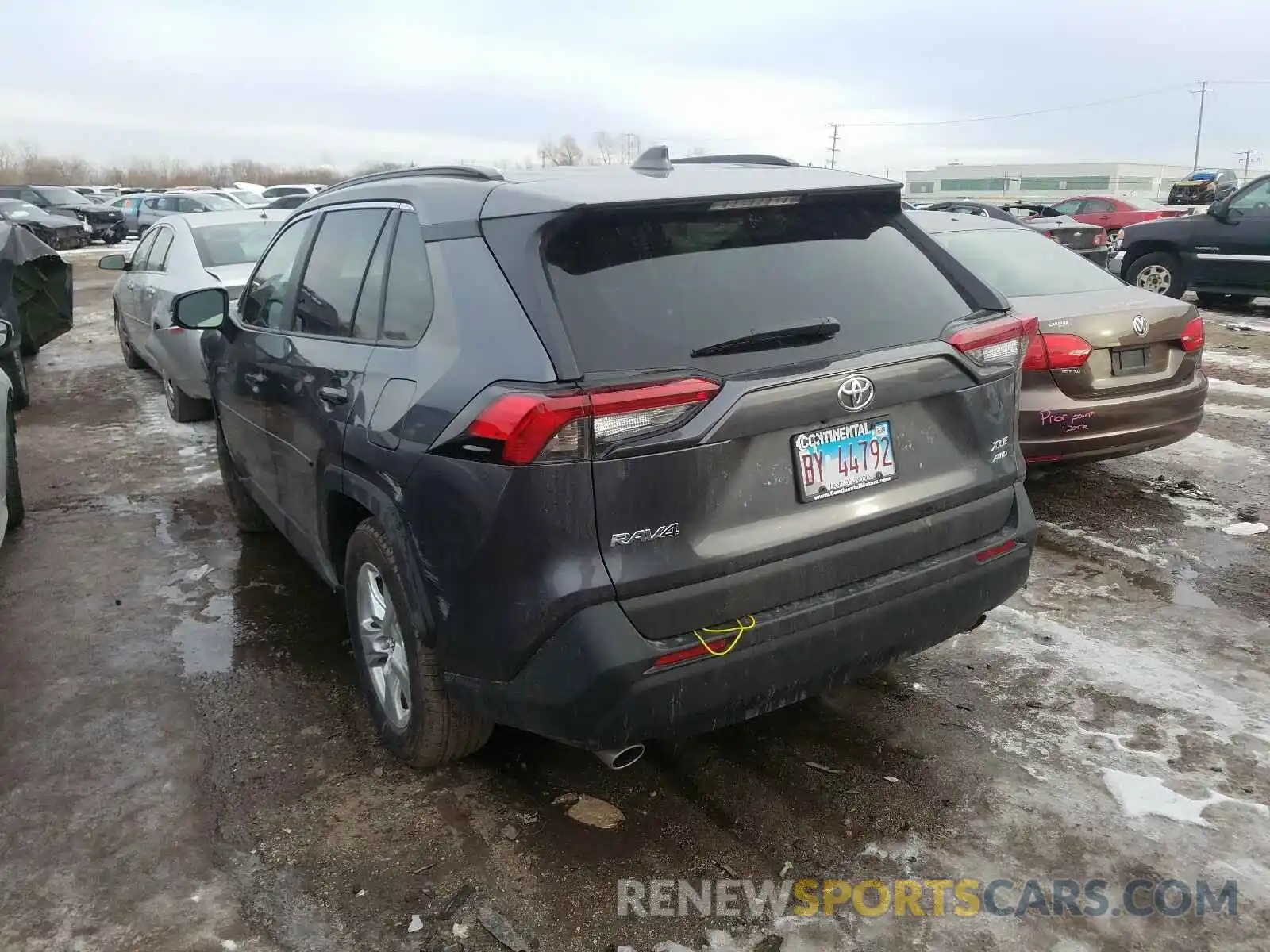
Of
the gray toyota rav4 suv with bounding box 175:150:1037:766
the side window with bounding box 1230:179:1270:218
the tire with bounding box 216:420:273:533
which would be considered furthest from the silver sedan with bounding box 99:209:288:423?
the side window with bounding box 1230:179:1270:218

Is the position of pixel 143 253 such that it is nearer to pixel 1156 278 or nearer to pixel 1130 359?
pixel 1130 359

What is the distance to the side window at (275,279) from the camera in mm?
4082

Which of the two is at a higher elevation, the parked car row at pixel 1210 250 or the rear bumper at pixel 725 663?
the parked car row at pixel 1210 250

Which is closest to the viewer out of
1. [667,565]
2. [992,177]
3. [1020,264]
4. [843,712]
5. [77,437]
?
[667,565]

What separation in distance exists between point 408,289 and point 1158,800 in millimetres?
2735

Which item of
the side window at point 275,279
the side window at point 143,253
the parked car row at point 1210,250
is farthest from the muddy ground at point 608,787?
the parked car row at point 1210,250

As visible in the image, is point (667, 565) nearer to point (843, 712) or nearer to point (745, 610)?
point (745, 610)

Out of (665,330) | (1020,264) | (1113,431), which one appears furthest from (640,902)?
(1020,264)

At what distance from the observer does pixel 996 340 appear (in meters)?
3.00

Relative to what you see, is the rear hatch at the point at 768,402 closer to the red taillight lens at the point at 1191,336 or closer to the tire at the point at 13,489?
the red taillight lens at the point at 1191,336

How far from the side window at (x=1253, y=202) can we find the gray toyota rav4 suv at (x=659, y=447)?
1126 centimetres

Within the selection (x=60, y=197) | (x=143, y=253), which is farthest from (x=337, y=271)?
(x=60, y=197)

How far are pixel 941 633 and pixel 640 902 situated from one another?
3.85 ft

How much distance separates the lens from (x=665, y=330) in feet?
8.17
